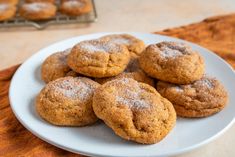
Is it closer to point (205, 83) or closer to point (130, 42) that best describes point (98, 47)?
point (130, 42)

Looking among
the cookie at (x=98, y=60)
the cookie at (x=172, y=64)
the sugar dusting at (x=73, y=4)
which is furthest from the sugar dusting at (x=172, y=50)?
the sugar dusting at (x=73, y=4)

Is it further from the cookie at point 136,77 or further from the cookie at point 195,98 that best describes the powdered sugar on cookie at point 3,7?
the cookie at point 195,98

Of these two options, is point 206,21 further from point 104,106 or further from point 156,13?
point 104,106

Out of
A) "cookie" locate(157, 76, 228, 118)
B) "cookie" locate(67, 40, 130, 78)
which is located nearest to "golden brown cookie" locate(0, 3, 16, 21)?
"cookie" locate(67, 40, 130, 78)

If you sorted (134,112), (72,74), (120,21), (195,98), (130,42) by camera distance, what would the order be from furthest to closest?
(120,21) → (130,42) → (72,74) → (195,98) → (134,112)

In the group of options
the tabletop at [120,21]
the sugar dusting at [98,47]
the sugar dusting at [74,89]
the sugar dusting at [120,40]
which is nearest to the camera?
the sugar dusting at [74,89]

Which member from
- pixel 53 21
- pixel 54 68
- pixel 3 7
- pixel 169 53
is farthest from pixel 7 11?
pixel 169 53
